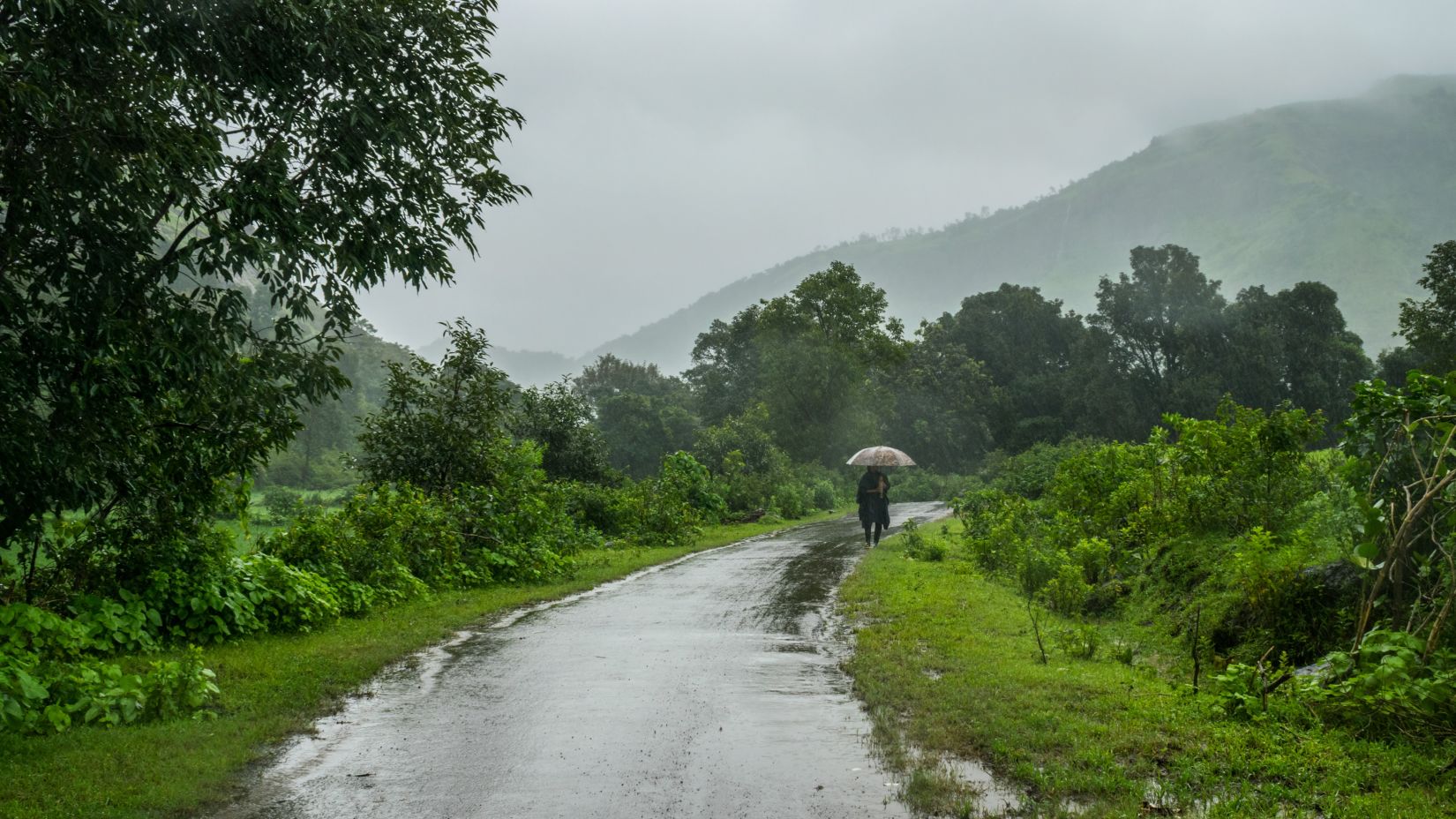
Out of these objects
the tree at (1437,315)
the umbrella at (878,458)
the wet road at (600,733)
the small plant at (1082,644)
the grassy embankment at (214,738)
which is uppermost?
the tree at (1437,315)

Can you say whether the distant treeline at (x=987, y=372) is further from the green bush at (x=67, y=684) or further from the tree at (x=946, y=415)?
the green bush at (x=67, y=684)

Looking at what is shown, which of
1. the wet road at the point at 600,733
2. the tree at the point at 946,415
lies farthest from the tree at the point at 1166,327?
the wet road at the point at 600,733

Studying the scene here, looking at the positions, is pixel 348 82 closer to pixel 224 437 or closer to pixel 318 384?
pixel 318 384

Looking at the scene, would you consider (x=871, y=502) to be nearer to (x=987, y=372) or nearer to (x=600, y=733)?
(x=600, y=733)

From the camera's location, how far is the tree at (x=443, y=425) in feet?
59.9

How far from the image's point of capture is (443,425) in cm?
1839

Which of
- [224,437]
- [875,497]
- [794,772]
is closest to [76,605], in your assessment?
[224,437]

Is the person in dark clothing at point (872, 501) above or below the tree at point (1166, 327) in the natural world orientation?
below

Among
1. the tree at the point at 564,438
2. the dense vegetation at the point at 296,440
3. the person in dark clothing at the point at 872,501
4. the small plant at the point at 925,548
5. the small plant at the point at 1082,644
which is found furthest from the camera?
the tree at the point at 564,438

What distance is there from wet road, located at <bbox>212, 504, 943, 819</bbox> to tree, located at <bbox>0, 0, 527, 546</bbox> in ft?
8.98

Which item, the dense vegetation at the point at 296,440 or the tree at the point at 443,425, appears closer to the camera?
the dense vegetation at the point at 296,440

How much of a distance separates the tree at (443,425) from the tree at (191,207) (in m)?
8.74

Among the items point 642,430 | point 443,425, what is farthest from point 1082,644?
point 642,430

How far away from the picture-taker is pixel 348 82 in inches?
322
